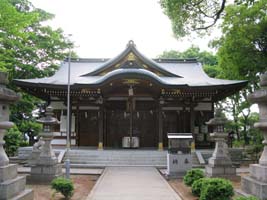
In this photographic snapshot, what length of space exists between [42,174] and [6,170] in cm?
569

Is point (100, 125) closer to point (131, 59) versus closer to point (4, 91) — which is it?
point (131, 59)

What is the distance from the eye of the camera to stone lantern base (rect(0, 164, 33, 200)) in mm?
6625

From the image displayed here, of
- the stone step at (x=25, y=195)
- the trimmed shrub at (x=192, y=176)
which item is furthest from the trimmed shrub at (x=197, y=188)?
the stone step at (x=25, y=195)

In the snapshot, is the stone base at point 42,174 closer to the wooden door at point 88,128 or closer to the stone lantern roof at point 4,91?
the stone lantern roof at point 4,91

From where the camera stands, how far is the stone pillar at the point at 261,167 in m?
6.98

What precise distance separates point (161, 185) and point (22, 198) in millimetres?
5582

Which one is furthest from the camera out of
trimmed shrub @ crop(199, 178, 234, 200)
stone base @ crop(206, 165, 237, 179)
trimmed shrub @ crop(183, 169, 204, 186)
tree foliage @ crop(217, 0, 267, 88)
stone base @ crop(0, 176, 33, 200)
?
tree foliage @ crop(217, 0, 267, 88)

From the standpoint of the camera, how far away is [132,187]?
11.1 meters

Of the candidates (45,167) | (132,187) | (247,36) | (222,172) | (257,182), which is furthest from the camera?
(247,36)

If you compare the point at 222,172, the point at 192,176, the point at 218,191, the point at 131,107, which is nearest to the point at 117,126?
the point at 131,107

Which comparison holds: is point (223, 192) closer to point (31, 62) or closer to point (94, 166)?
point (94, 166)

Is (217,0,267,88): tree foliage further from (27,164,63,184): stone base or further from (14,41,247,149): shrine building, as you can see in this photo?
(27,164,63,184): stone base

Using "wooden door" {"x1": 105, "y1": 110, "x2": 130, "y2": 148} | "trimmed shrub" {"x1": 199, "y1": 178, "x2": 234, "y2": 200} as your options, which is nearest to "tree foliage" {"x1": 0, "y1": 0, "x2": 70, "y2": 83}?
"wooden door" {"x1": 105, "y1": 110, "x2": 130, "y2": 148}

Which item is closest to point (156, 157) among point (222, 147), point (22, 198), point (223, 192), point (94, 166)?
point (94, 166)
